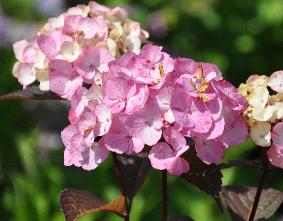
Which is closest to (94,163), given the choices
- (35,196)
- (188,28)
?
(35,196)

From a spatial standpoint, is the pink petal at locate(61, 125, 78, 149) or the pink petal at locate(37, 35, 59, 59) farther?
the pink petal at locate(37, 35, 59, 59)

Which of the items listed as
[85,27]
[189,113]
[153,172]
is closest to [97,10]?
[85,27]

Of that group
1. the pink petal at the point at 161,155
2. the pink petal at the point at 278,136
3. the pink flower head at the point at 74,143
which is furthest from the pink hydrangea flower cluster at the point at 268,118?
the pink flower head at the point at 74,143

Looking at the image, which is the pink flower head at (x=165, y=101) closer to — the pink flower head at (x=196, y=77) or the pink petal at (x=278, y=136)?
the pink flower head at (x=196, y=77)

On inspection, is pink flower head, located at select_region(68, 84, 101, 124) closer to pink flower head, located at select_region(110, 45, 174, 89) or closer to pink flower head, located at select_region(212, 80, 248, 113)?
pink flower head, located at select_region(110, 45, 174, 89)

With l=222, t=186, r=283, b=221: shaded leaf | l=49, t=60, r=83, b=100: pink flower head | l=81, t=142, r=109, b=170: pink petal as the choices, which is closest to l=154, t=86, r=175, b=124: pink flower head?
l=81, t=142, r=109, b=170: pink petal

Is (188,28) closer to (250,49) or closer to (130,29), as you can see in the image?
(250,49)
